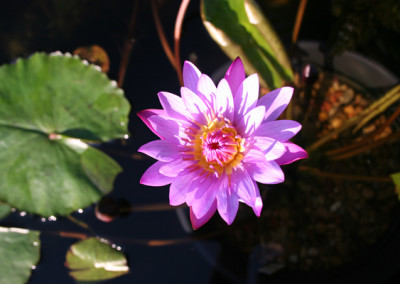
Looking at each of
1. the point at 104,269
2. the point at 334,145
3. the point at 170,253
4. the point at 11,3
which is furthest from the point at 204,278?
the point at 11,3

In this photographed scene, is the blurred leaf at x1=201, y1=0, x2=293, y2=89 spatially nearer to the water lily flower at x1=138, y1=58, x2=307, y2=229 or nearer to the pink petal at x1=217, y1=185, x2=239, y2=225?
the water lily flower at x1=138, y1=58, x2=307, y2=229

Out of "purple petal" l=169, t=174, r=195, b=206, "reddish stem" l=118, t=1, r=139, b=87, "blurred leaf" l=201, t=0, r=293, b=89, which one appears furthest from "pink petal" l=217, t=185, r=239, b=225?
"reddish stem" l=118, t=1, r=139, b=87

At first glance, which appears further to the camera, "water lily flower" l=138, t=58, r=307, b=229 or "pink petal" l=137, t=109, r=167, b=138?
"pink petal" l=137, t=109, r=167, b=138

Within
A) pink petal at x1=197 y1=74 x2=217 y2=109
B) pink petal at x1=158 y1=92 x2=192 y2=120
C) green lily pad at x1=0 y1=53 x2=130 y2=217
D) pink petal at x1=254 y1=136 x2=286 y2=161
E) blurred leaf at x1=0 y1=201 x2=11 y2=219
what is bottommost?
blurred leaf at x1=0 y1=201 x2=11 y2=219

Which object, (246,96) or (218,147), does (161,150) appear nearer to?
(218,147)

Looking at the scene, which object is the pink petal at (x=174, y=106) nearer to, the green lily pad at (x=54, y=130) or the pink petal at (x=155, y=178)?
the pink petal at (x=155, y=178)

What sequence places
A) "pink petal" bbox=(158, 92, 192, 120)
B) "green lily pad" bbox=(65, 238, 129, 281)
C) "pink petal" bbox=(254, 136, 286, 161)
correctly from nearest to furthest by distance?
1. "pink petal" bbox=(254, 136, 286, 161)
2. "pink petal" bbox=(158, 92, 192, 120)
3. "green lily pad" bbox=(65, 238, 129, 281)

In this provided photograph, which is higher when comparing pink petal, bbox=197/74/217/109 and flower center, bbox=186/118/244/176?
pink petal, bbox=197/74/217/109

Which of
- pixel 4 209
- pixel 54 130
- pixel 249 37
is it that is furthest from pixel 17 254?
pixel 249 37
